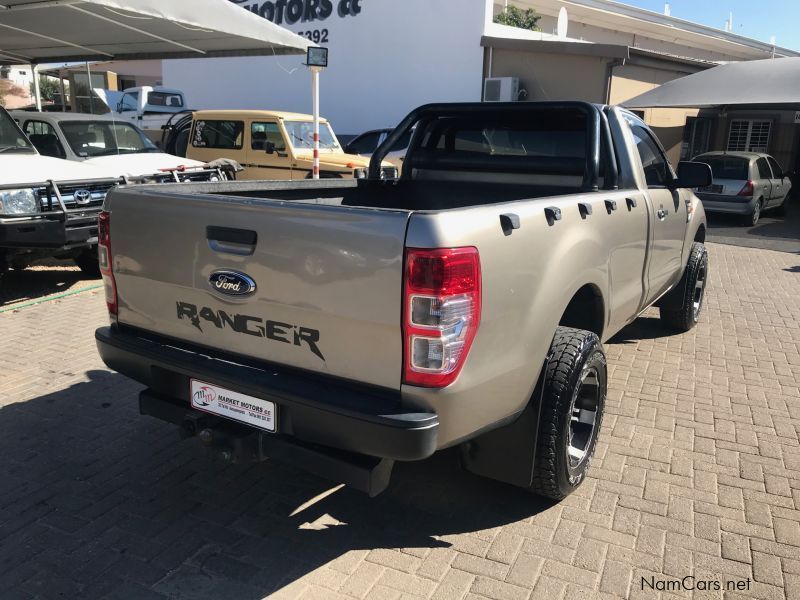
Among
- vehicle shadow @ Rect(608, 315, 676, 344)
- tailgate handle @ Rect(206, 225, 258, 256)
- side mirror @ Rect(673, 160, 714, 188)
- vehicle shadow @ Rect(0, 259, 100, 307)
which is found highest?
side mirror @ Rect(673, 160, 714, 188)

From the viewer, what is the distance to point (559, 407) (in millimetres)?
2932

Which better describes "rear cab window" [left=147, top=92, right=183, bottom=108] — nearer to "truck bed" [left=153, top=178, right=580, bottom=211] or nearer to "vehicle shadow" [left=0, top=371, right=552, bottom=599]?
"truck bed" [left=153, top=178, right=580, bottom=211]

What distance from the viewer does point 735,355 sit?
5602mm

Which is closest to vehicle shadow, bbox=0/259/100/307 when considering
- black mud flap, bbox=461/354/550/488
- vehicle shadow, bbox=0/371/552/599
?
vehicle shadow, bbox=0/371/552/599

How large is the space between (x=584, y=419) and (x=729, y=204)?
12.6 metres

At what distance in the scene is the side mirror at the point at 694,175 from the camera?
15.6ft

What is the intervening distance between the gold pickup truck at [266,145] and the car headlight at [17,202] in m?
5.36

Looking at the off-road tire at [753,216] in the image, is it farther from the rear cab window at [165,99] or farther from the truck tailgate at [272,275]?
the rear cab window at [165,99]

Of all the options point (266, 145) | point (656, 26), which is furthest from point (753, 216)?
point (656, 26)

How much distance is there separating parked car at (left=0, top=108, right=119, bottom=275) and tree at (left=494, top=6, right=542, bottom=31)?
2147 centimetres

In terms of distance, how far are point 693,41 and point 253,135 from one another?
26926 millimetres

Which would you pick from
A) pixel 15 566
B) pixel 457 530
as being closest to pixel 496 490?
pixel 457 530

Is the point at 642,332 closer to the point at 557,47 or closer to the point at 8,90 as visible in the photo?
the point at 557,47

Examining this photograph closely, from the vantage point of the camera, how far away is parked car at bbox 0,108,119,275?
239 inches
